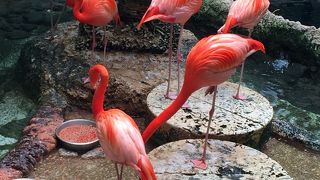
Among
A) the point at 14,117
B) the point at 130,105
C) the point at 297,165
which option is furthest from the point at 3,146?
the point at 297,165

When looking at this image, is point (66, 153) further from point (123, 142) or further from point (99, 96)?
point (123, 142)

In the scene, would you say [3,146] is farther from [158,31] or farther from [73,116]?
[158,31]

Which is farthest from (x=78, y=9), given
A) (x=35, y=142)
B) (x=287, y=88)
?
(x=287, y=88)

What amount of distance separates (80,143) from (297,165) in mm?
1632

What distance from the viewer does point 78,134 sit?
146 inches

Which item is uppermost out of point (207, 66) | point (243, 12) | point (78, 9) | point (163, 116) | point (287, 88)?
point (243, 12)

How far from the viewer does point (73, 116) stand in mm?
4066

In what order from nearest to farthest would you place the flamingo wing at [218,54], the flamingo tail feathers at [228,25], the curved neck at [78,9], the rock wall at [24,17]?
the flamingo wing at [218,54]
the flamingo tail feathers at [228,25]
the curved neck at [78,9]
the rock wall at [24,17]

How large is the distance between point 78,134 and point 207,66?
148cm

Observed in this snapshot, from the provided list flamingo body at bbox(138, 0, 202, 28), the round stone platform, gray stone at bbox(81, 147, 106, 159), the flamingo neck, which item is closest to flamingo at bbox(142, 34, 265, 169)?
the flamingo neck

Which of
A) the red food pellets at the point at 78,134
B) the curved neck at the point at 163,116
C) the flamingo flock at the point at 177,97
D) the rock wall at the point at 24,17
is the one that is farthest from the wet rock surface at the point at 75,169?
the rock wall at the point at 24,17

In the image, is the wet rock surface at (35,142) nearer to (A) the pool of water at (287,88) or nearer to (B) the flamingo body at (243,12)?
(B) the flamingo body at (243,12)

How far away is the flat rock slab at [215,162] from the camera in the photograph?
297cm

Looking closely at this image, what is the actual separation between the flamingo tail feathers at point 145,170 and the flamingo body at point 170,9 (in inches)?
47.5
